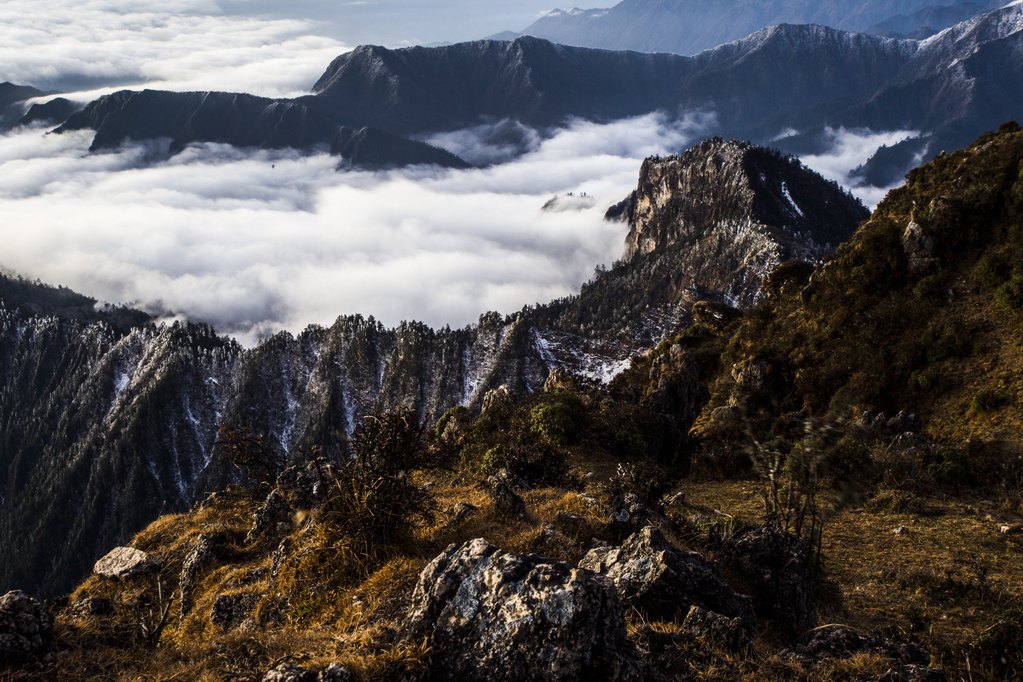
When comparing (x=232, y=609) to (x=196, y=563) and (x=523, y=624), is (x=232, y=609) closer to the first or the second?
(x=196, y=563)

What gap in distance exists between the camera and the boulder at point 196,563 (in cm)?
1280

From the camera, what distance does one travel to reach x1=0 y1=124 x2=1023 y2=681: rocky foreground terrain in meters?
7.95

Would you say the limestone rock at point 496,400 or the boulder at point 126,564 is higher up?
the limestone rock at point 496,400

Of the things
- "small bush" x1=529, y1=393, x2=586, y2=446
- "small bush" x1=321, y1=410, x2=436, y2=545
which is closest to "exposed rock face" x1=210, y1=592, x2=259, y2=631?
"small bush" x1=321, y1=410, x2=436, y2=545

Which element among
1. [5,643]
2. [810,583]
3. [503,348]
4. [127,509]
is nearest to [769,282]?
[810,583]

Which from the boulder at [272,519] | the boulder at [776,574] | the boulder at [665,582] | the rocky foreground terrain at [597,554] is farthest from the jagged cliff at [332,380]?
the boulder at [665,582]

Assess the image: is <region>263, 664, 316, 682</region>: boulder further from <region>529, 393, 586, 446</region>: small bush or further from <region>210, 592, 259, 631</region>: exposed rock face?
<region>529, 393, 586, 446</region>: small bush

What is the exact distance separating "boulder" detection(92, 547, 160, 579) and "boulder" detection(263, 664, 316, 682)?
7.96 metres

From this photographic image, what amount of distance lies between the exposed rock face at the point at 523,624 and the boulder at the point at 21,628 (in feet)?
15.8

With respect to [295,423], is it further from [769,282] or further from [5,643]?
[5,643]

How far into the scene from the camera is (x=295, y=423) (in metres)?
182

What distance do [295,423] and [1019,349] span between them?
569ft

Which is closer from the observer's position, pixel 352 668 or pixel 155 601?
pixel 352 668

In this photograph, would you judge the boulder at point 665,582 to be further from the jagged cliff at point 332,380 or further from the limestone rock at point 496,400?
the jagged cliff at point 332,380
